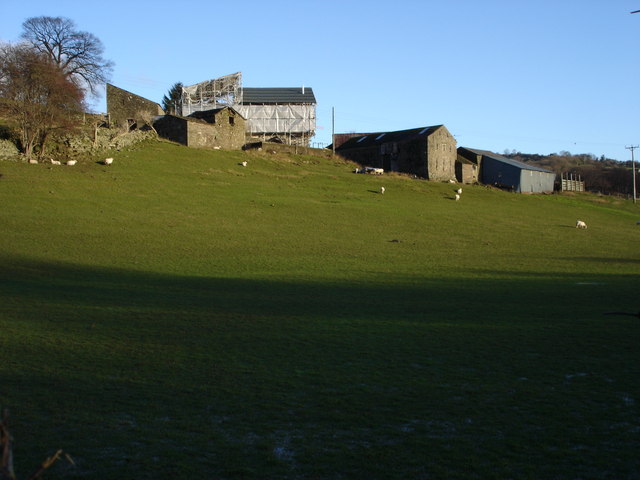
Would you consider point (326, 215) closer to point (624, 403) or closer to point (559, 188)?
point (624, 403)

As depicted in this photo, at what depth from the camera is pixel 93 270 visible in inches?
773

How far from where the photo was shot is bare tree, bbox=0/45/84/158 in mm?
38312

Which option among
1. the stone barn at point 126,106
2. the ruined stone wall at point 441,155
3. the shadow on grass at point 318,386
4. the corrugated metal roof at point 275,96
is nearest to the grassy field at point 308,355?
the shadow on grass at point 318,386

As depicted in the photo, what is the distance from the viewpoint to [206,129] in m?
58.0

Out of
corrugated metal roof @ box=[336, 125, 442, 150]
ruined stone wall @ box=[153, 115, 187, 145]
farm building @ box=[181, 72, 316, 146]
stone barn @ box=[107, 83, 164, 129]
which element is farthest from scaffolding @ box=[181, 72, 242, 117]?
ruined stone wall @ box=[153, 115, 187, 145]

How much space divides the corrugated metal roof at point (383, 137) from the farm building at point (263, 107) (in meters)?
7.66

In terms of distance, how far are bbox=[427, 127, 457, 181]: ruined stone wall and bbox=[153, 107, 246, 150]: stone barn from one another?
72.9 feet

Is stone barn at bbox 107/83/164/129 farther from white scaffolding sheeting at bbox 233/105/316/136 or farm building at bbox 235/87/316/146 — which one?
white scaffolding sheeting at bbox 233/105/316/136

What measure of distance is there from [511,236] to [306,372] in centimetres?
2764

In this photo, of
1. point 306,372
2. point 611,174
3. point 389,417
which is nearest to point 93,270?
point 306,372

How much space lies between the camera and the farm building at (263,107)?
3327 inches

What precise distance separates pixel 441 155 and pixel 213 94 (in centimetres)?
3422

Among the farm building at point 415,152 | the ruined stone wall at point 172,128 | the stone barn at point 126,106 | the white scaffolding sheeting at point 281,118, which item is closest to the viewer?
the ruined stone wall at point 172,128

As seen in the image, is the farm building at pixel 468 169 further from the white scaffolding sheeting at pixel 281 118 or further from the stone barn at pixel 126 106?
the stone barn at pixel 126 106
